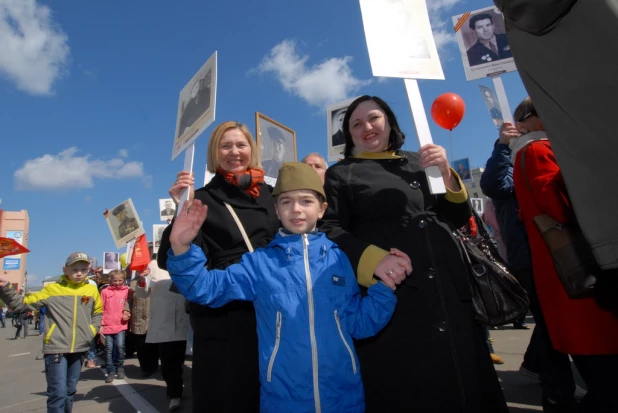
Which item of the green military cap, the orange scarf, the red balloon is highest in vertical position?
the red balloon

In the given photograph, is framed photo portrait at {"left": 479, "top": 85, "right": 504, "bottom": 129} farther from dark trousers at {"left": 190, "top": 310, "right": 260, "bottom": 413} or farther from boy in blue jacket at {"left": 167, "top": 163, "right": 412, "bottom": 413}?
dark trousers at {"left": 190, "top": 310, "right": 260, "bottom": 413}

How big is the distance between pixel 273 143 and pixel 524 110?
89.7 inches

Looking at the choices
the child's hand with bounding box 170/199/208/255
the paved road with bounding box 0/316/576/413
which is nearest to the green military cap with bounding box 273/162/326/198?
the child's hand with bounding box 170/199/208/255

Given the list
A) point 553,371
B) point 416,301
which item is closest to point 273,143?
point 416,301

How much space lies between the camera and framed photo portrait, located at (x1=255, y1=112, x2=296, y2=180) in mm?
3693

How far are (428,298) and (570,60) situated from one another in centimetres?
108

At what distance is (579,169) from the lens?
87cm

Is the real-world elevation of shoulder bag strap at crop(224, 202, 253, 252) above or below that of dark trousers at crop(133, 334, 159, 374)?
above

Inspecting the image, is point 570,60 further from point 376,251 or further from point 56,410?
point 56,410

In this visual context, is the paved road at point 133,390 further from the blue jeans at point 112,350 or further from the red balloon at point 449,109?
the red balloon at point 449,109

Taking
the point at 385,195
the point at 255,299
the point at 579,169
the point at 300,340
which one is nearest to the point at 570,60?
the point at 579,169

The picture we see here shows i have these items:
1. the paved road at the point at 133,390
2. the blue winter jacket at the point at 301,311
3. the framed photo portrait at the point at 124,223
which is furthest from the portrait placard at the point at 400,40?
the framed photo portrait at the point at 124,223

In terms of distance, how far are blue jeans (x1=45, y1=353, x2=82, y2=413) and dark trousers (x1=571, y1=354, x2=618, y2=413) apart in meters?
4.66

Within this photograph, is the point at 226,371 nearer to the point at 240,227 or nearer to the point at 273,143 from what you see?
the point at 240,227
